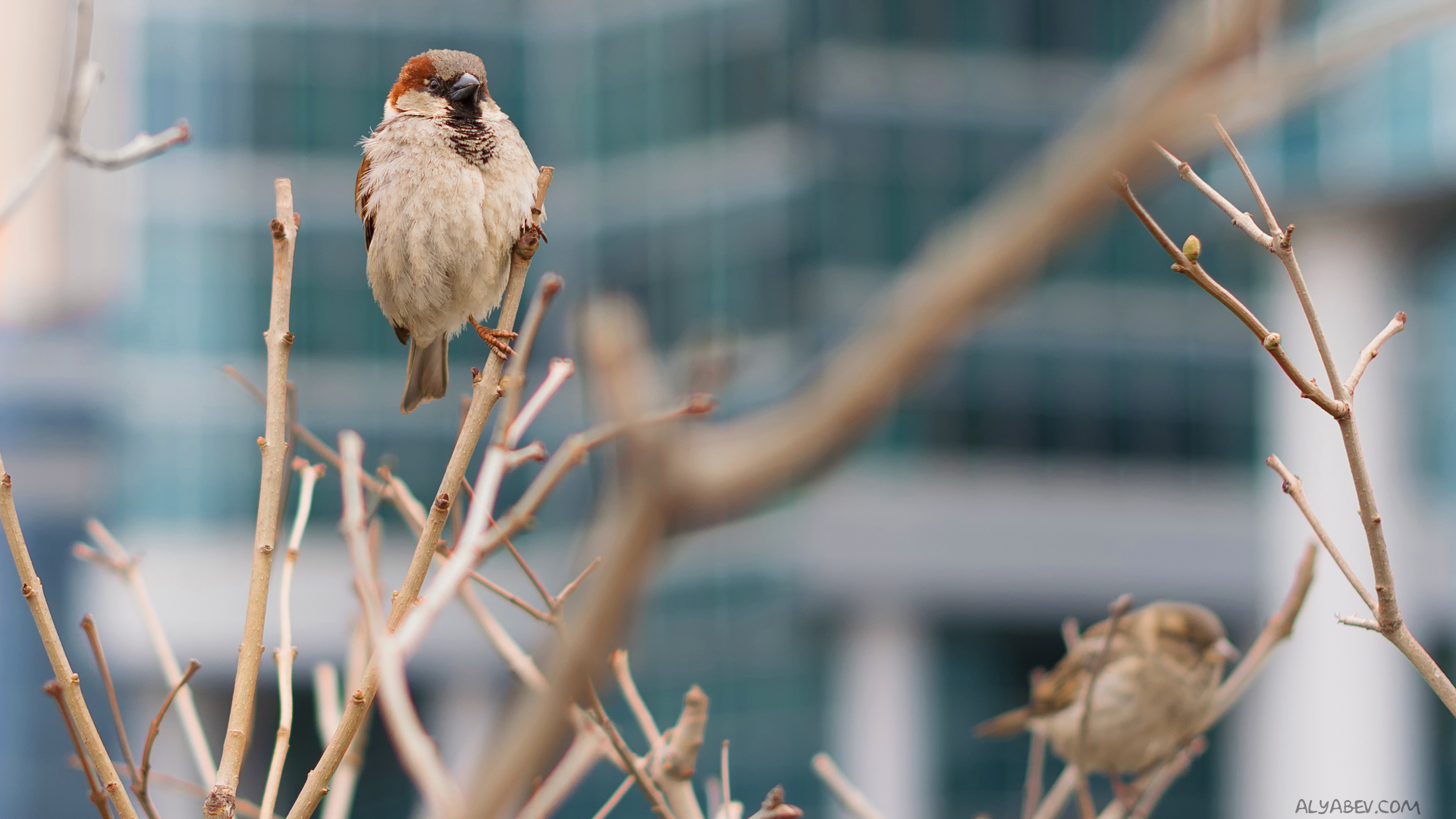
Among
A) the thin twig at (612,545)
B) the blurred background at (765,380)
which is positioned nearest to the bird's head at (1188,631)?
the thin twig at (612,545)

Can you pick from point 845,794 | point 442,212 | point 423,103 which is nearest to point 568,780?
point 845,794

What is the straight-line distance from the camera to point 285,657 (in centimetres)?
156

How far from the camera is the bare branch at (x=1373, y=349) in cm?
146

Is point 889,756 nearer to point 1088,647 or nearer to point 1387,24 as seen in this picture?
point 1088,647

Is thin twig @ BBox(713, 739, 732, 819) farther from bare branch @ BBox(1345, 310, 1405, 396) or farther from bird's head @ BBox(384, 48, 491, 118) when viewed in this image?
bird's head @ BBox(384, 48, 491, 118)

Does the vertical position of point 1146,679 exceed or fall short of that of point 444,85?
it falls short

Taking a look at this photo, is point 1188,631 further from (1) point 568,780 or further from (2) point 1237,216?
(1) point 568,780

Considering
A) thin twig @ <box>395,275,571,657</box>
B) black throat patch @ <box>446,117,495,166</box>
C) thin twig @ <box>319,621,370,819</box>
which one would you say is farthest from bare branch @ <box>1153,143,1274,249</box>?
black throat patch @ <box>446,117,495,166</box>

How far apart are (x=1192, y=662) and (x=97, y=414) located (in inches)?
974

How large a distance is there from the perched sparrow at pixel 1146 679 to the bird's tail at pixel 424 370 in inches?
52.7

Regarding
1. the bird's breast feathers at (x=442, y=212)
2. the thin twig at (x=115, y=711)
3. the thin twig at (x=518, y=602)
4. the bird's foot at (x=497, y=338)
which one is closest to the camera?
the thin twig at (x=115, y=711)

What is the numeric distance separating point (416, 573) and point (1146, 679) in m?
2.07

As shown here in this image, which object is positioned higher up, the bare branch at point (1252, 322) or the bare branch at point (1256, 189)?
the bare branch at point (1256, 189)

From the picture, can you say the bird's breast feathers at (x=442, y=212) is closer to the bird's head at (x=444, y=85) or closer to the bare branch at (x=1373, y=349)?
the bird's head at (x=444, y=85)
